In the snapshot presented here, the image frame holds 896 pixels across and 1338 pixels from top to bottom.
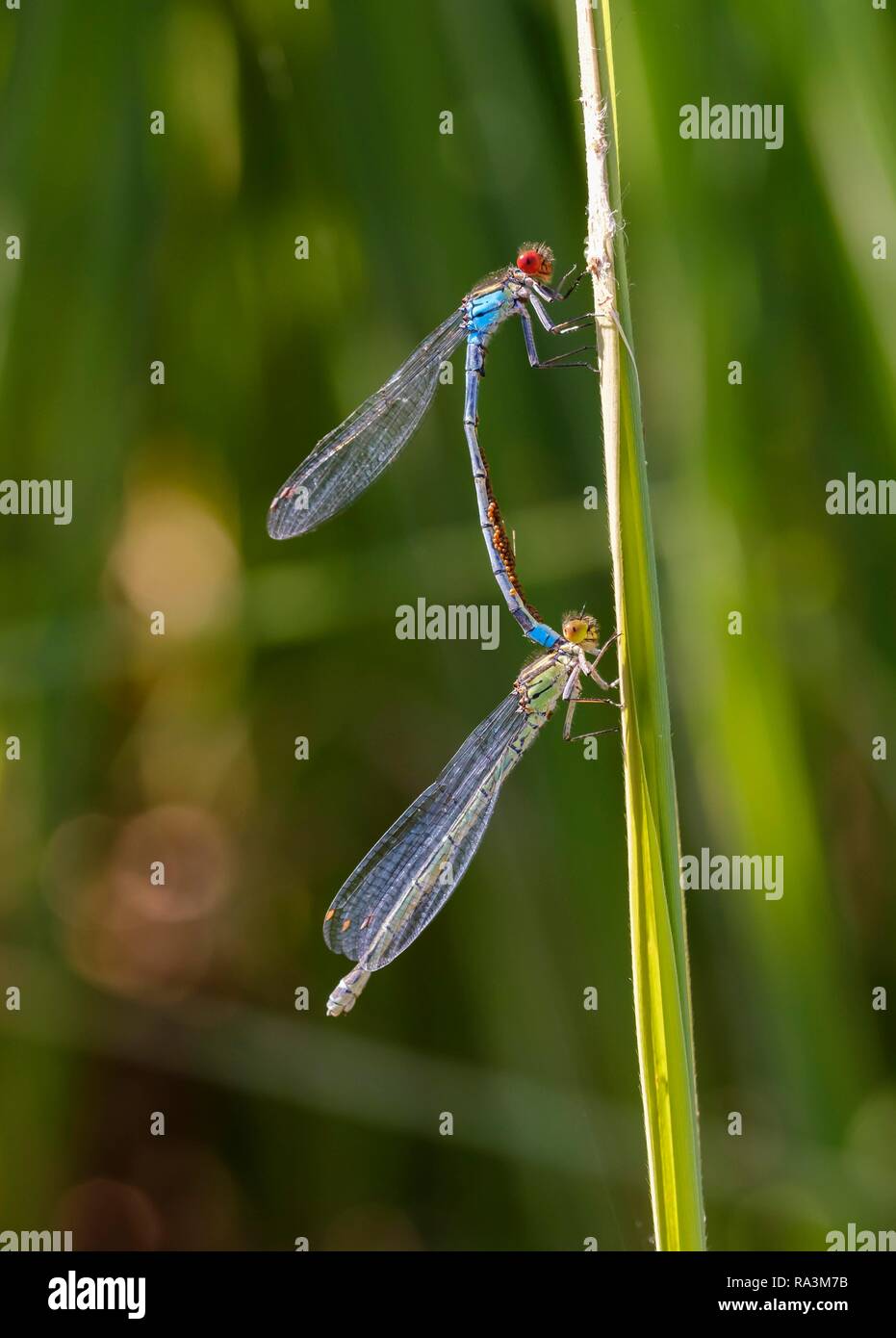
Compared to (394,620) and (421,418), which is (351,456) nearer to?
(421,418)

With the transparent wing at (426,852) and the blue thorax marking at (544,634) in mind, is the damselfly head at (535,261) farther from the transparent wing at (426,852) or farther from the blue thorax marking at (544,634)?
the transparent wing at (426,852)

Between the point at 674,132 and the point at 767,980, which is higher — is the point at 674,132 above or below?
above

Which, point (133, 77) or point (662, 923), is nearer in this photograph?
point (662, 923)

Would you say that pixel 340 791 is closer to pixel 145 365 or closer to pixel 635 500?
pixel 145 365

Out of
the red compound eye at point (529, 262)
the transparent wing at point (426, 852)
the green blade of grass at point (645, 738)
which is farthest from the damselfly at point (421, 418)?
the green blade of grass at point (645, 738)

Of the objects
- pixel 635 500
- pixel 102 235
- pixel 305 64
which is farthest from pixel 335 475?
pixel 635 500

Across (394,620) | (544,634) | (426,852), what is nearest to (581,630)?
(544,634)

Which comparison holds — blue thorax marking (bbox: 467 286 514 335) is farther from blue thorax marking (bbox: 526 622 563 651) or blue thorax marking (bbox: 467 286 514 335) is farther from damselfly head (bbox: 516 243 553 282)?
blue thorax marking (bbox: 526 622 563 651)
